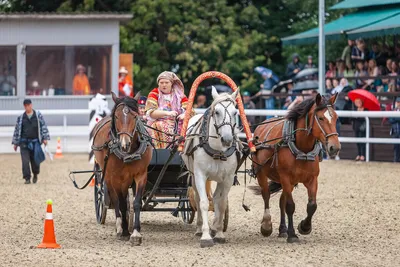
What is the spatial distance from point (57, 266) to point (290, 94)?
18583 mm

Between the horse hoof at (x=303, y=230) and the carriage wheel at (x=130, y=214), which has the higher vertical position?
the carriage wheel at (x=130, y=214)

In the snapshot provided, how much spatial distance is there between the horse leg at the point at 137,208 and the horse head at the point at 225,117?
48.0 inches

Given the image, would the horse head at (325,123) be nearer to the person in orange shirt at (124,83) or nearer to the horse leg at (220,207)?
the horse leg at (220,207)

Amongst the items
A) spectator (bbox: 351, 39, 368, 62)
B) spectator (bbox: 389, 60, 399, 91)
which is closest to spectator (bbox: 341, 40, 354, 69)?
spectator (bbox: 351, 39, 368, 62)

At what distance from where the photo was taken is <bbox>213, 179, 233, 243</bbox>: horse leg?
42.1 feet

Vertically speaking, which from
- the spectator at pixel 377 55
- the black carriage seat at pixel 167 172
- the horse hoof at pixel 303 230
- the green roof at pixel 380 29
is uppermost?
the green roof at pixel 380 29

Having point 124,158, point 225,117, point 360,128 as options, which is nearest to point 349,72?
point 360,128

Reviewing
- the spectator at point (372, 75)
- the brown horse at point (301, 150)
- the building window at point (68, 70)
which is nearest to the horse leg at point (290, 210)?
the brown horse at point (301, 150)

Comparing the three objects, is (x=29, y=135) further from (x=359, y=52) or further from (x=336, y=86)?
(x=359, y=52)

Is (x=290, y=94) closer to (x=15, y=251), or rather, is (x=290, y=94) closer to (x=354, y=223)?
(x=354, y=223)

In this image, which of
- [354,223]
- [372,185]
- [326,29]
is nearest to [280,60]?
[326,29]

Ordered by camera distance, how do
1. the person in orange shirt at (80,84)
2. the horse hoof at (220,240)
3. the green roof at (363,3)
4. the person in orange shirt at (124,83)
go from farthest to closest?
1. the person in orange shirt at (80,84)
2. the person in orange shirt at (124,83)
3. the green roof at (363,3)
4. the horse hoof at (220,240)

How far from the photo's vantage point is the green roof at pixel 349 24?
2895 cm

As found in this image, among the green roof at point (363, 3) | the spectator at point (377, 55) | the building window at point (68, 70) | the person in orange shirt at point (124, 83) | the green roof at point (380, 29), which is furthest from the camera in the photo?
the building window at point (68, 70)
